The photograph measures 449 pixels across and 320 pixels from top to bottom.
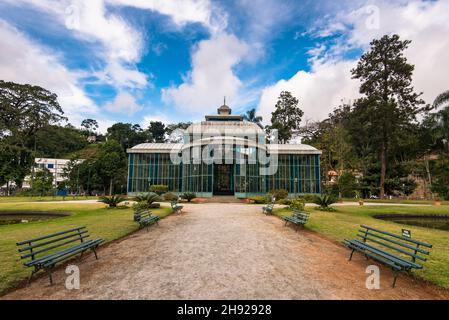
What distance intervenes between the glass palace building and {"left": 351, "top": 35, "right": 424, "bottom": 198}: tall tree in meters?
7.98

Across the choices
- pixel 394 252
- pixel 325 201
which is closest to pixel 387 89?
pixel 325 201

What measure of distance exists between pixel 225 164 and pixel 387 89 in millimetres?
22167

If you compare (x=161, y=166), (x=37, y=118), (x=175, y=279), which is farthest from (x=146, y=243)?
(x=37, y=118)

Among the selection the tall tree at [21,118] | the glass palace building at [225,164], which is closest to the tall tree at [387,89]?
the glass palace building at [225,164]

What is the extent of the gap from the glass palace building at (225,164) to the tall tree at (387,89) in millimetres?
7984

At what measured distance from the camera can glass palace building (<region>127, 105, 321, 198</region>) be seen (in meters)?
26.1

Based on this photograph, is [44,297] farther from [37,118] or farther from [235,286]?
[37,118]

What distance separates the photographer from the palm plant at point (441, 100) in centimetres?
2541

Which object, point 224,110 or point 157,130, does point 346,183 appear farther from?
point 157,130

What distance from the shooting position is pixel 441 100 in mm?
25688

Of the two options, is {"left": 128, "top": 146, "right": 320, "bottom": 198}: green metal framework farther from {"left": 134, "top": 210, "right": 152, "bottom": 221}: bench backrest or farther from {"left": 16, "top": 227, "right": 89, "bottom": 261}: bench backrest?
{"left": 16, "top": 227, "right": 89, "bottom": 261}: bench backrest

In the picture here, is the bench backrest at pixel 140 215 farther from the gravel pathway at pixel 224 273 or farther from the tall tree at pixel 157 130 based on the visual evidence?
the tall tree at pixel 157 130

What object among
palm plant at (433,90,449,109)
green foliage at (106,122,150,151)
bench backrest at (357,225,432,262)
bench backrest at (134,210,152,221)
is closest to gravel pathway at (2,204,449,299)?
bench backrest at (357,225,432,262)
